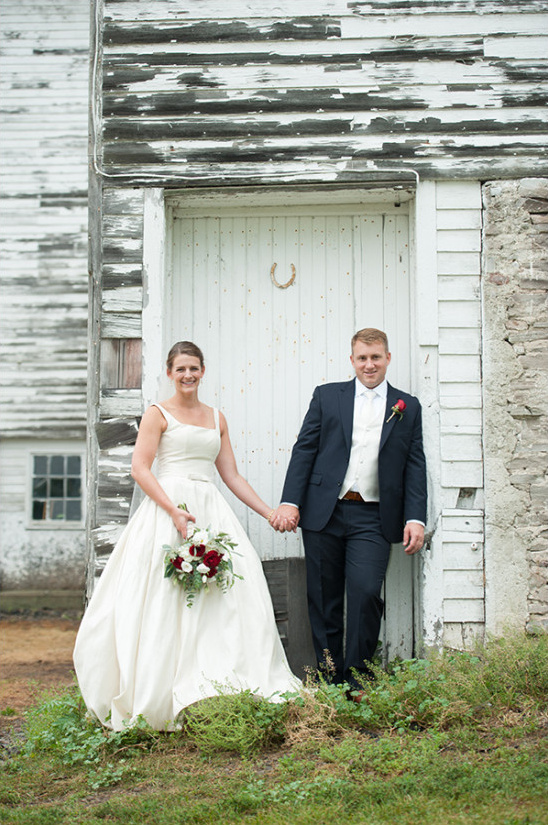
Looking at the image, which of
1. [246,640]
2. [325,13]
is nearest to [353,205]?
[325,13]

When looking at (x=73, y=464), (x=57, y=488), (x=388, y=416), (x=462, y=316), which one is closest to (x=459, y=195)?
(x=462, y=316)

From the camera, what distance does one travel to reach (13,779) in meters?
3.95

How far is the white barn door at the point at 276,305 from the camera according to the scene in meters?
5.52

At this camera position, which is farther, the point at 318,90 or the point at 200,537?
the point at 318,90

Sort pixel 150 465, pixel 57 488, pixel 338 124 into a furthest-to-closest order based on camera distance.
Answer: pixel 57 488 < pixel 338 124 < pixel 150 465

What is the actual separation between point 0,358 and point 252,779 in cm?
877

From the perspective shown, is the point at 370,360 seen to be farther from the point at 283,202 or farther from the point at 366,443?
the point at 283,202

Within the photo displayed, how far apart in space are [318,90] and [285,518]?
2722 mm

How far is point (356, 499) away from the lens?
15.8 feet

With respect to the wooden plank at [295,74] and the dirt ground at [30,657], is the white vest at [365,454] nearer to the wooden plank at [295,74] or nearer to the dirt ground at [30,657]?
the wooden plank at [295,74]

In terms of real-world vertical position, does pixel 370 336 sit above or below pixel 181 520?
above

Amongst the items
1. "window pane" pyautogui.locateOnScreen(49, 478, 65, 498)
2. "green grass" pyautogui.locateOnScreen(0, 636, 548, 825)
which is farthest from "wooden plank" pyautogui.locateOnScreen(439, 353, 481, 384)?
"window pane" pyautogui.locateOnScreen(49, 478, 65, 498)

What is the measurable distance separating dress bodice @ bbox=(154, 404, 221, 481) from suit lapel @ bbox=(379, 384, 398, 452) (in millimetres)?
970

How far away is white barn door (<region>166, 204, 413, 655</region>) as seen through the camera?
5.52 meters
